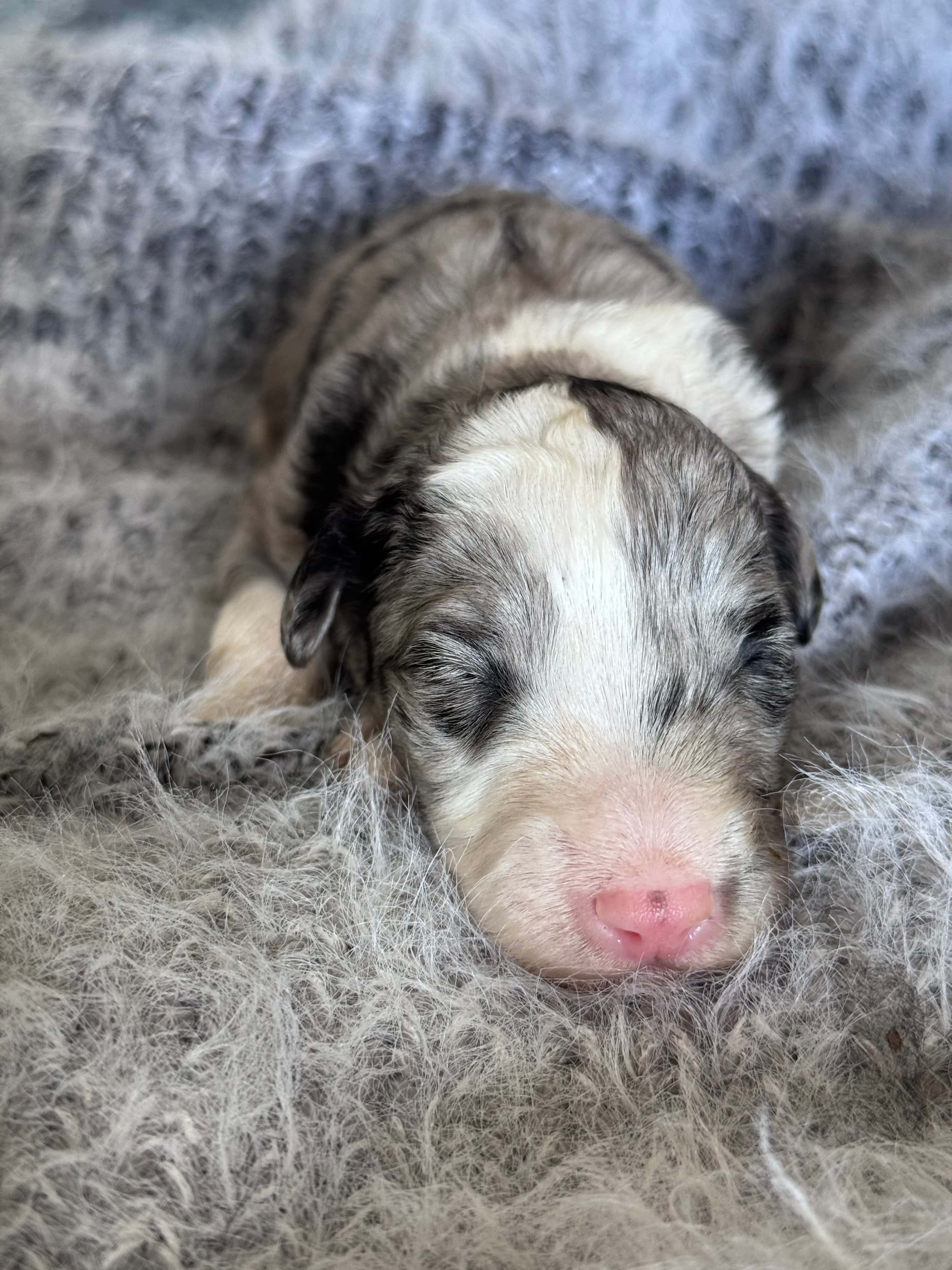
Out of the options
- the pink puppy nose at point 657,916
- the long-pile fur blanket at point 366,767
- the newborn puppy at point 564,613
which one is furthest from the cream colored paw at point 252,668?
the pink puppy nose at point 657,916

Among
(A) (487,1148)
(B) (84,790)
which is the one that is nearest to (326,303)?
(B) (84,790)

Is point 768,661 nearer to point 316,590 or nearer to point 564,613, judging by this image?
point 564,613

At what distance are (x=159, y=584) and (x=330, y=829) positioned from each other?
2.74ft

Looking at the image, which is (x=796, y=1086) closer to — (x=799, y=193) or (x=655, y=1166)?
(x=655, y=1166)

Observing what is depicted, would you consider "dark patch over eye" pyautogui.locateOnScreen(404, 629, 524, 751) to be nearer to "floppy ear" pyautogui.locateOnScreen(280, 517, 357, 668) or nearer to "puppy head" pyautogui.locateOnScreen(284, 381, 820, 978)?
"puppy head" pyautogui.locateOnScreen(284, 381, 820, 978)

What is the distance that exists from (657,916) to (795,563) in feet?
1.74

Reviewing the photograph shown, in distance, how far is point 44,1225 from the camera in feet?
2.34

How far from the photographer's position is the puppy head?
986 mm

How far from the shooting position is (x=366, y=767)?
109 cm

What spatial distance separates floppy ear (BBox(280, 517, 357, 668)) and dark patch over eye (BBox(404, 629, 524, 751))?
0.47 ft

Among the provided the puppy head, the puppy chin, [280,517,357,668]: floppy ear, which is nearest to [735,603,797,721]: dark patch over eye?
the puppy head

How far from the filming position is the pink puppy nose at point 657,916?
0.94 m

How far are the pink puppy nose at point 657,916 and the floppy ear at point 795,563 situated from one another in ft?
1.45

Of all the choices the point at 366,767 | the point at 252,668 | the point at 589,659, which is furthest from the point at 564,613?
the point at 252,668
